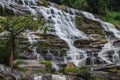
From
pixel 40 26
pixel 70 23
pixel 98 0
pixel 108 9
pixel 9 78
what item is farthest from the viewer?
pixel 108 9

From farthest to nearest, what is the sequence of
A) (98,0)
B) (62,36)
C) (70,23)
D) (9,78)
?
(98,0), (70,23), (62,36), (9,78)

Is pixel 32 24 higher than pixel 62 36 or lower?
higher

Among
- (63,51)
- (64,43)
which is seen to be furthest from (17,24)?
(64,43)

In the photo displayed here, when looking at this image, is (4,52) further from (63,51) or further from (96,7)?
(96,7)

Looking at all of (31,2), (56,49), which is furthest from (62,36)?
(31,2)

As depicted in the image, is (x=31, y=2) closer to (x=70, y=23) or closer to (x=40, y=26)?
(x=70, y=23)

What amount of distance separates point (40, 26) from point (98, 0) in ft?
91.0

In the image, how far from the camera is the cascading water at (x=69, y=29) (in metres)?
34.3

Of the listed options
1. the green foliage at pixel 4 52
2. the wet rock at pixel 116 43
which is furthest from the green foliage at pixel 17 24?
the wet rock at pixel 116 43

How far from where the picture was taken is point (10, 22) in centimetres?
2547

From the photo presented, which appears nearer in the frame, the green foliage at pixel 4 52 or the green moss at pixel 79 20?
the green foliage at pixel 4 52

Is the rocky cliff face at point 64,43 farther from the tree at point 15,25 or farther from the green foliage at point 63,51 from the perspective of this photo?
the tree at point 15,25

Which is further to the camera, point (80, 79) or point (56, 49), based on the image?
point (56, 49)

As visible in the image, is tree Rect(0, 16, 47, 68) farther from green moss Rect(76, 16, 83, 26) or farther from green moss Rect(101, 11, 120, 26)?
green moss Rect(101, 11, 120, 26)
